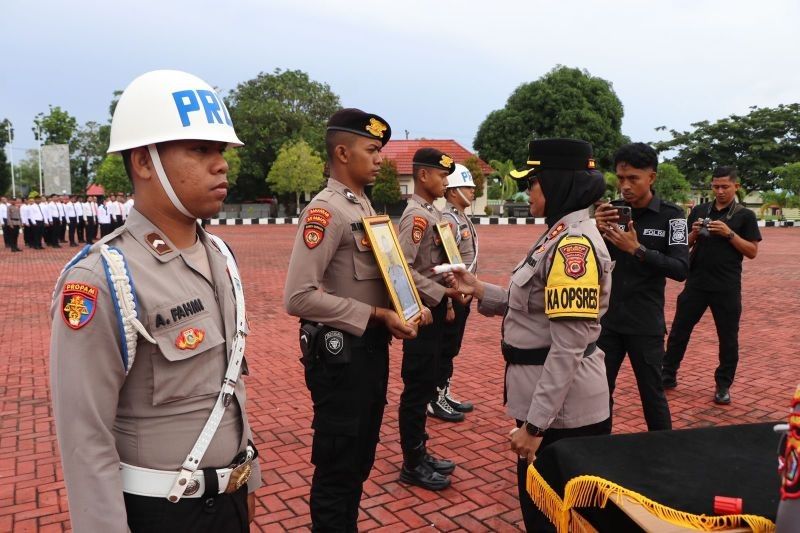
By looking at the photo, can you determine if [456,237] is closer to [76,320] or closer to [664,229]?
[664,229]

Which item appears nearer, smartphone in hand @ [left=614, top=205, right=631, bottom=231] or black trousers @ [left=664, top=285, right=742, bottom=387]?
smartphone in hand @ [left=614, top=205, right=631, bottom=231]

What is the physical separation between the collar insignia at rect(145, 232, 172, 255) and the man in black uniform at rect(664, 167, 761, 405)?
5.04 m

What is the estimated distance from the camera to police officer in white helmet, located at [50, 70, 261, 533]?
1479 millimetres

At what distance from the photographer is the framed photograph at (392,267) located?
9.28 ft

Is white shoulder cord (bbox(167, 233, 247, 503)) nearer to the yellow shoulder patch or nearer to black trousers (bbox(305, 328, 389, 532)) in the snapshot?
black trousers (bbox(305, 328, 389, 532))

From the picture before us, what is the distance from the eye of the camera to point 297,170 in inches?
1481

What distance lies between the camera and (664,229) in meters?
4.09

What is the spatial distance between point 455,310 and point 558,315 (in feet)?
8.69

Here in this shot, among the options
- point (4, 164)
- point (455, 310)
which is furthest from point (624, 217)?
point (4, 164)

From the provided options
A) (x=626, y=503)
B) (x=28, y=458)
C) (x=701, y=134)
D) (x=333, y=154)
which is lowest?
(x=28, y=458)

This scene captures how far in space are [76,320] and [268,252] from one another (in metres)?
17.4

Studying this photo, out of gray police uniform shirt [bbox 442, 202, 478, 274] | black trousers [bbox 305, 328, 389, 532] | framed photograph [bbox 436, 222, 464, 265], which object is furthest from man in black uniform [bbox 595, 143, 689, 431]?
black trousers [bbox 305, 328, 389, 532]

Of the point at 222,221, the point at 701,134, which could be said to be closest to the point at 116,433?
the point at 222,221

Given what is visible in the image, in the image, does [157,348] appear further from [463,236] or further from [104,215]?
[104,215]
